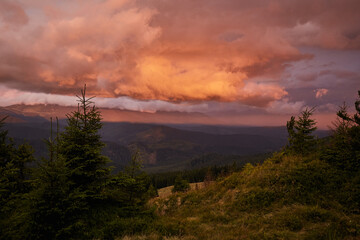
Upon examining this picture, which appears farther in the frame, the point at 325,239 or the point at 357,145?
the point at 357,145

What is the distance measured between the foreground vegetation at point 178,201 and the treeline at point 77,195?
0.04 meters

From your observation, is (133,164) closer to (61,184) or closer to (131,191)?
(131,191)

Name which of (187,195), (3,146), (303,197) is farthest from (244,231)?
(3,146)

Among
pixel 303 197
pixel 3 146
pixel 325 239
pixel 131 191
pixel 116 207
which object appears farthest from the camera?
pixel 3 146

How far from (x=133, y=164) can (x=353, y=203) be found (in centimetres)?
1212

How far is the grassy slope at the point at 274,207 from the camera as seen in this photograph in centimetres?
777

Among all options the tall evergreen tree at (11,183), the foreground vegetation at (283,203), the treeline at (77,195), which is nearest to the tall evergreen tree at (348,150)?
the foreground vegetation at (283,203)

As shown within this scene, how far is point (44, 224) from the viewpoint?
7812 mm

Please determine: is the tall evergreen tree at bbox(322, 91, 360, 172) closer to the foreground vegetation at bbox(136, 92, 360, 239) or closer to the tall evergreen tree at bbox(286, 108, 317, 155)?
the foreground vegetation at bbox(136, 92, 360, 239)

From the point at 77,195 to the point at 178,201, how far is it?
304 inches

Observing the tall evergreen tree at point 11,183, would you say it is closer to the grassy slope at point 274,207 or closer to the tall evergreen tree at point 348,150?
the grassy slope at point 274,207

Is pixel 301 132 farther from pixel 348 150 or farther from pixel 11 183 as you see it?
pixel 11 183

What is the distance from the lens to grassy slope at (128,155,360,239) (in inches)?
306

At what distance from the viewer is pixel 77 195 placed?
872cm
